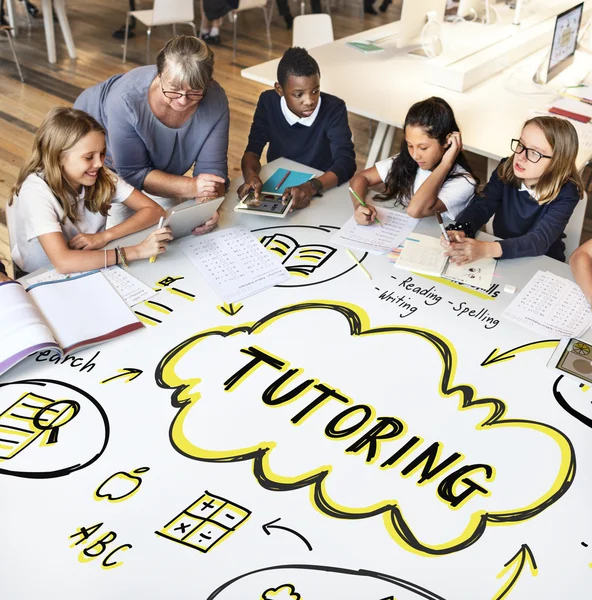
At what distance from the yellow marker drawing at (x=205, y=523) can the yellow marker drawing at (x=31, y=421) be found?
0.36 metres

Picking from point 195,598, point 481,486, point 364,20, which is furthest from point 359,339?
point 364,20

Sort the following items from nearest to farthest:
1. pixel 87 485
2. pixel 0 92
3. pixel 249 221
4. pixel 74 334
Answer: pixel 87 485
pixel 74 334
pixel 249 221
pixel 0 92

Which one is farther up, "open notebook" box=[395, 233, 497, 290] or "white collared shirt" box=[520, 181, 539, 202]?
"white collared shirt" box=[520, 181, 539, 202]

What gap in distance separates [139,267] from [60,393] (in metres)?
0.54

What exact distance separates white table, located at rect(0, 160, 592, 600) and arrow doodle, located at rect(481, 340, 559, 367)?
1 centimetres

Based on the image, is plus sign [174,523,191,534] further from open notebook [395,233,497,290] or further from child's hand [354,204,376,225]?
child's hand [354,204,376,225]

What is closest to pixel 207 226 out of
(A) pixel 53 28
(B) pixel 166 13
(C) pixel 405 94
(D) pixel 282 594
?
(D) pixel 282 594

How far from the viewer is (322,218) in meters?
2.29

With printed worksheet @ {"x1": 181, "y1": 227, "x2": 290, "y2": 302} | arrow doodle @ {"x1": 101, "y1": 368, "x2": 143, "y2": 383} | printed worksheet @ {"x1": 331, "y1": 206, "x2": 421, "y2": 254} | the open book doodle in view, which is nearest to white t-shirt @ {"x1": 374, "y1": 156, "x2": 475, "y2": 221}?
printed worksheet @ {"x1": 331, "y1": 206, "x2": 421, "y2": 254}

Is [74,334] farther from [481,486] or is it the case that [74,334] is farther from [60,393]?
[481,486]

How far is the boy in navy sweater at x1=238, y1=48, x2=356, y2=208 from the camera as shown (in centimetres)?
253

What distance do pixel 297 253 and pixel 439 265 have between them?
439mm

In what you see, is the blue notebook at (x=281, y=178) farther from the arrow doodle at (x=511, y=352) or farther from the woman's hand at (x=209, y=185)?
the arrow doodle at (x=511, y=352)

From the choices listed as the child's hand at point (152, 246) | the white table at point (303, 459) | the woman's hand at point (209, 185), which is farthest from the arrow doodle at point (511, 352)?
the woman's hand at point (209, 185)
